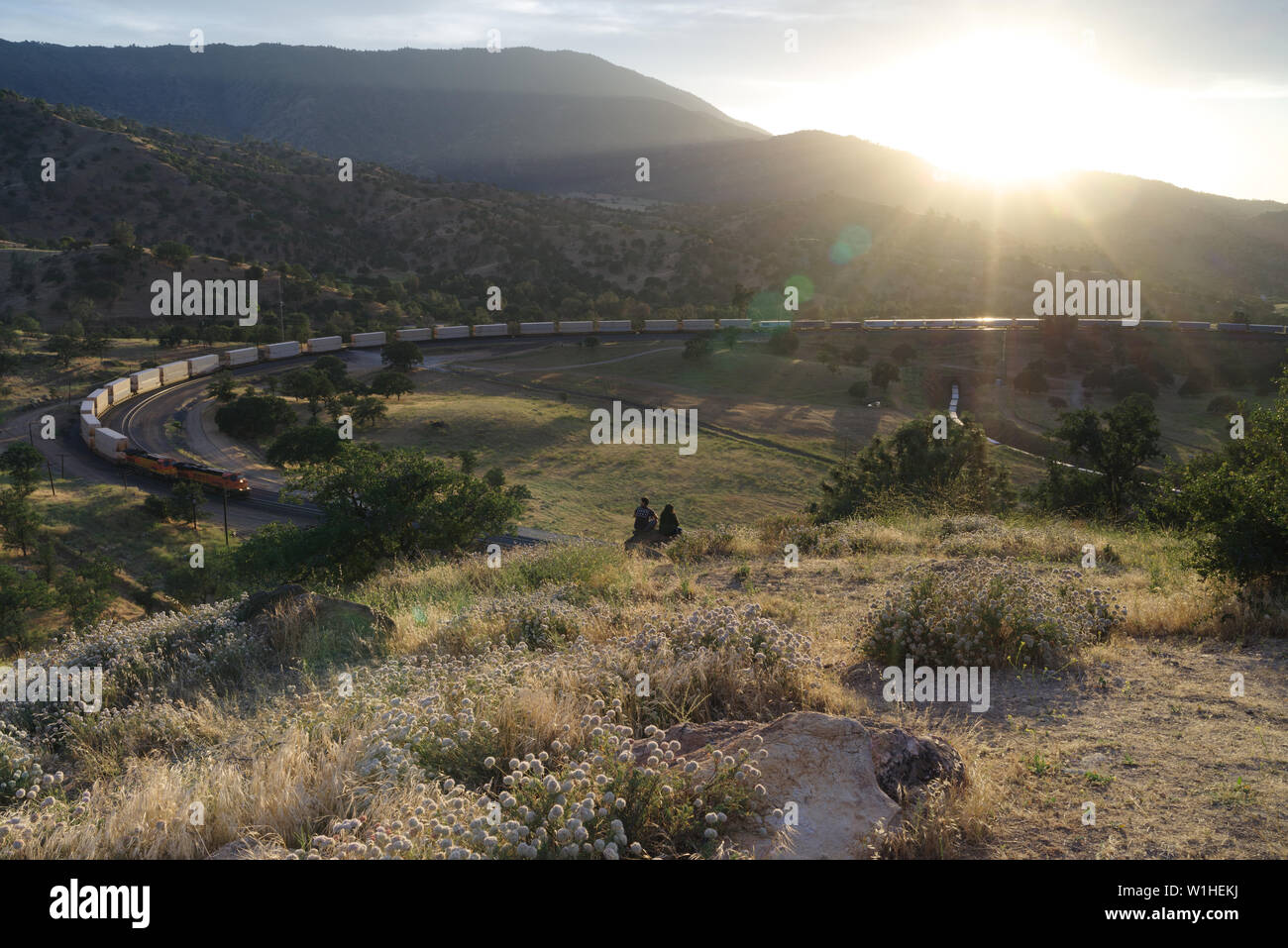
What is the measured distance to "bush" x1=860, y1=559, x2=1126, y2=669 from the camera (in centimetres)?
782

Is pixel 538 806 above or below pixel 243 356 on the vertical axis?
below

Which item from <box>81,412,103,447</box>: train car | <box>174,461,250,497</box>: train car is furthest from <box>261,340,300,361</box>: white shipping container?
<box>174,461,250,497</box>: train car

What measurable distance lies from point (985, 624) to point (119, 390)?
64495 millimetres

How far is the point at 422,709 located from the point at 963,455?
27500 millimetres

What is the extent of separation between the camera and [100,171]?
4380 inches

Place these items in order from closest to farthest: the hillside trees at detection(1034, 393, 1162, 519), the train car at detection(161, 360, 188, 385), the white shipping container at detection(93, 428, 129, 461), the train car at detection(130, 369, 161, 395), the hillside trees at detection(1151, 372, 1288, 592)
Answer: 1. the hillside trees at detection(1151, 372, 1288, 592)
2. the hillside trees at detection(1034, 393, 1162, 519)
3. the white shipping container at detection(93, 428, 129, 461)
4. the train car at detection(130, 369, 161, 395)
5. the train car at detection(161, 360, 188, 385)

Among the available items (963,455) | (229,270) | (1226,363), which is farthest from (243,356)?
(1226,363)

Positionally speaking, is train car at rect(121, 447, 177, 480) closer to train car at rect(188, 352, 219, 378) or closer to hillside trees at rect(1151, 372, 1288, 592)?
train car at rect(188, 352, 219, 378)

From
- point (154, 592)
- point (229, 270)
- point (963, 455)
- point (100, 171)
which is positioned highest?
point (100, 171)

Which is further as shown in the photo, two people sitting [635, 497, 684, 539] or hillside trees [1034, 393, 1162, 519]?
hillside trees [1034, 393, 1162, 519]

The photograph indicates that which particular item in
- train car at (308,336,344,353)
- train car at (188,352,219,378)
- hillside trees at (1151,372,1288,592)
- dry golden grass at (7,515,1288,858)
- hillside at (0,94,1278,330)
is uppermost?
hillside at (0,94,1278,330)

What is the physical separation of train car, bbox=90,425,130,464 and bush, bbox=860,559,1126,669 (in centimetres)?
4771

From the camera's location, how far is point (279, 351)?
72812 millimetres
